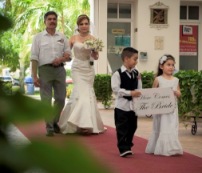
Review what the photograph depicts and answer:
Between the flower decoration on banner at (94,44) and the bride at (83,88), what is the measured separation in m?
0.10

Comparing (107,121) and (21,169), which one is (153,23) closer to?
(107,121)

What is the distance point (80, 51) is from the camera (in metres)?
6.41

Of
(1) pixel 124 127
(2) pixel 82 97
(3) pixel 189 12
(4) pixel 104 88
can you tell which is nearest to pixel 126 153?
(1) pixel 124 127

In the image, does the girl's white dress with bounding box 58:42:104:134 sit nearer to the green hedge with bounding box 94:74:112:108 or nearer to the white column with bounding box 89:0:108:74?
the green hedge with bounding box 94:74:112:108

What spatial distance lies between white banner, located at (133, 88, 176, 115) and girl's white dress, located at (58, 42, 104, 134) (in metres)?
1.59

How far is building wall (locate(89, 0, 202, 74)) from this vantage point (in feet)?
41.1

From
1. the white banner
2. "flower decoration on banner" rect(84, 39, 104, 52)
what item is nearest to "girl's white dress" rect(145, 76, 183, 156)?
the white banner

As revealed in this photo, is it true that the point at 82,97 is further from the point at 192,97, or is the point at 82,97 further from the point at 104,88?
the point at 104,88

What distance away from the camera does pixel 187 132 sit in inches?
281

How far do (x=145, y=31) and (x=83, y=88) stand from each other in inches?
253

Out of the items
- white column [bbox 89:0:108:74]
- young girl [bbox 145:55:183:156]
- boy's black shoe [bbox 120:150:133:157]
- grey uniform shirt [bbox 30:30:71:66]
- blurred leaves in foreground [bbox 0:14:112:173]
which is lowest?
boy's black shoe [bbox 120:150:133:157]

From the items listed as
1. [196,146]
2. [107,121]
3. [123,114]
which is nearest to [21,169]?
[123,114]

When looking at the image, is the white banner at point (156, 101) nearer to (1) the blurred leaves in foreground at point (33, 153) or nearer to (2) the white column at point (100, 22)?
(1) the blurred leaves in foreground at point (33, 153)

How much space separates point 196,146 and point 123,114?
1359mm
